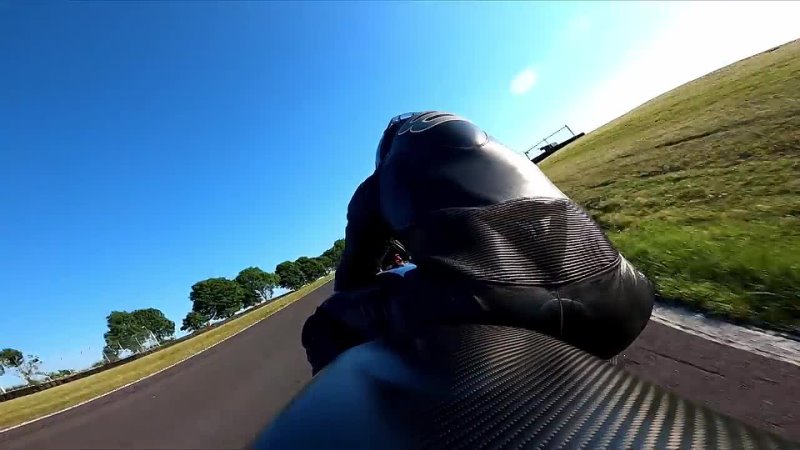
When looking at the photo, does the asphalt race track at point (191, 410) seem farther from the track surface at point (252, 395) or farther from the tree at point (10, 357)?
the tree at point (10, 357)

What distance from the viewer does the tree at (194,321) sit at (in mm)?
73188

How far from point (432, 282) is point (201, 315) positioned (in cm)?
8346

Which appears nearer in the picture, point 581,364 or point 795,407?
point 581,364

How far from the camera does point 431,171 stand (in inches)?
47.6

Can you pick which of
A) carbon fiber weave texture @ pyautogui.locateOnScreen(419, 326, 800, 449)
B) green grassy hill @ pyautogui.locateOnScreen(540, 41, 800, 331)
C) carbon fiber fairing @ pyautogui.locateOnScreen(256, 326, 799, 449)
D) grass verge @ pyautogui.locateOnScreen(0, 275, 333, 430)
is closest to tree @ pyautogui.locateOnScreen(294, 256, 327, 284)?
grass verge @ pyautogui.locateOnScreen(0, 275, 333, 430)

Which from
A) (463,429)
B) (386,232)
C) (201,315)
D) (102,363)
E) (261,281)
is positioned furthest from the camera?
(261,281)

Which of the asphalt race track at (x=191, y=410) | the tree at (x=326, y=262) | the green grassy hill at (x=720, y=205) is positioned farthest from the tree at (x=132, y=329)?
the green grassy hill at (x=720, y=205)

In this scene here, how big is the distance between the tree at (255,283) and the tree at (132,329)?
1521 cm

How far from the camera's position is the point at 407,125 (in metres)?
1.41

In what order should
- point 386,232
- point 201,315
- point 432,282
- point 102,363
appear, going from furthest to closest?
1. point 201,315
2. point 102,363
3. point 386,232
4. point 432,282

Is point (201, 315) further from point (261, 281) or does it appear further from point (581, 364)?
point (581, 364)

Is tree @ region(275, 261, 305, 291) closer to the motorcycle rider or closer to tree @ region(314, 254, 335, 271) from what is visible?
tree @ region(314, 254, 335, 271)

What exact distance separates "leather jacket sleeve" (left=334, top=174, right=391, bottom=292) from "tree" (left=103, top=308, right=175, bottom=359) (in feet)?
243

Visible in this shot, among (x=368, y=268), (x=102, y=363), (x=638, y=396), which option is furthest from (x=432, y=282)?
(x=102, y=363)
